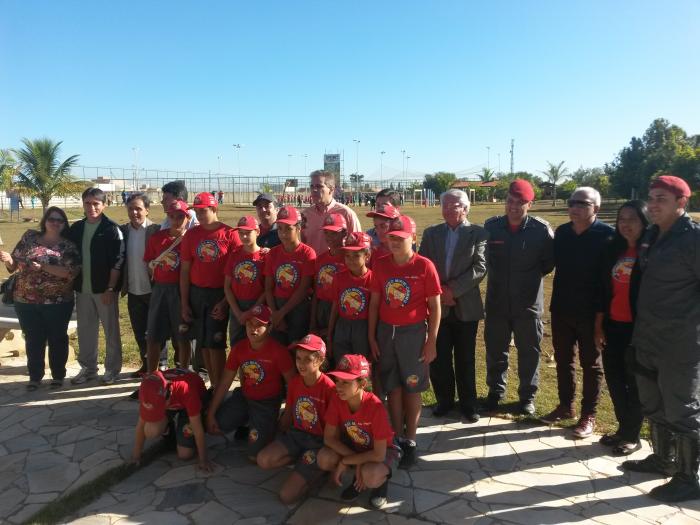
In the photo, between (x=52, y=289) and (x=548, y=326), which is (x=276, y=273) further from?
(x=548, y=326)

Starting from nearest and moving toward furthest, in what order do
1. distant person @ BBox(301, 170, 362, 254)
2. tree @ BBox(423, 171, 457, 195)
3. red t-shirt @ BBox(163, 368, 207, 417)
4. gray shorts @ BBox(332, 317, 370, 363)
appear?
red t-shirt @ BBox(163, 368, 207, 417)
gray shorts @ BBox(332, 317, 370, 363)
distant person @ BBox(301, 170, 362, 254)
tree @ BBox(423, 171, 457, 195)

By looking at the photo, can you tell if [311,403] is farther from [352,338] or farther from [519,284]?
[519,284]

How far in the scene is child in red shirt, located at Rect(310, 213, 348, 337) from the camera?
397 cm

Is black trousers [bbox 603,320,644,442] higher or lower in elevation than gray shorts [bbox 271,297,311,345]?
lower

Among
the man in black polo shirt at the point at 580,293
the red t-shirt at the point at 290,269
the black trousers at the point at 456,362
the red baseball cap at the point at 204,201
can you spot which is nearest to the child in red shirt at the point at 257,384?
the red t-shirt at the point at 290,269

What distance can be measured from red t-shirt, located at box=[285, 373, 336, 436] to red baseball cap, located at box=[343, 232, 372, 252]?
2.88ft

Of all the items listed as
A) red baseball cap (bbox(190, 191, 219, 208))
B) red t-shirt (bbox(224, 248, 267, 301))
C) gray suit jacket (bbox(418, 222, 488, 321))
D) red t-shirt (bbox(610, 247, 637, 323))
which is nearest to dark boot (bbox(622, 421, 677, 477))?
red t-shirt (bbox(610, 247, 637, 323))

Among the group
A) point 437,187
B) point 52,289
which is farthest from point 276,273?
point 437,187

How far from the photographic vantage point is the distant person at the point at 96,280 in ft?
16.8

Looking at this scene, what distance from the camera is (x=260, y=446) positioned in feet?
12.7

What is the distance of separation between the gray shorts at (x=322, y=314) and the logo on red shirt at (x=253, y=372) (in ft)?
1.87

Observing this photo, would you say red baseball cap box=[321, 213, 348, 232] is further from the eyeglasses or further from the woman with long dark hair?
the woman with long dark hair

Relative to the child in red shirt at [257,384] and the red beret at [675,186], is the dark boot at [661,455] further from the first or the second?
the child in red shirt at [257,384]

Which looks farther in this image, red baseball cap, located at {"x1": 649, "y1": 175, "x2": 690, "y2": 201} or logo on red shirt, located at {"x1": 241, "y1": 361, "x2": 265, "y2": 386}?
logo on red shirt, located at {"x1": 241, "y1": 361, "x2": 265, "y2": 386}
